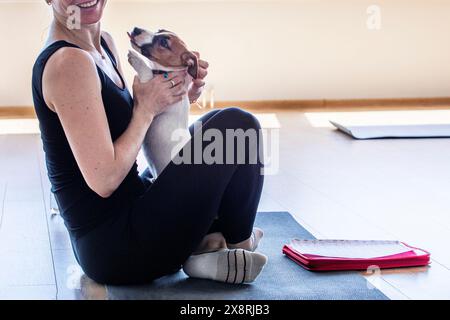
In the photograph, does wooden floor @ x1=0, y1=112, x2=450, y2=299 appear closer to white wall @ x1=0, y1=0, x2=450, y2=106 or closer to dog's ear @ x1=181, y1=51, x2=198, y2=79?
dog's ear @ x1=181, y1=51, x2=198, y2=79

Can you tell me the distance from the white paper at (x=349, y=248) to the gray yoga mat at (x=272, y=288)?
79 millimetres

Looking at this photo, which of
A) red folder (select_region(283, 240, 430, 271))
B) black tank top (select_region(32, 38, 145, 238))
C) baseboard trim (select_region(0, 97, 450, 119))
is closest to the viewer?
black tank top (select_region(32, 38, 145, 238))

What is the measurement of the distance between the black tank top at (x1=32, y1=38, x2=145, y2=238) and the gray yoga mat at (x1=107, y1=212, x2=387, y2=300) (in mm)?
203

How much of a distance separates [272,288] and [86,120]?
26.0 inches

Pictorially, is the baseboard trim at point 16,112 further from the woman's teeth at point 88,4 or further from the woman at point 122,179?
the woman's teeth at point 88,4

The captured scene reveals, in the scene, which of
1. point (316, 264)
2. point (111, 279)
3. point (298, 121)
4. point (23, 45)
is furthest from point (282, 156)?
point (23, 45)

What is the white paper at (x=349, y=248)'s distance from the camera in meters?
2.11

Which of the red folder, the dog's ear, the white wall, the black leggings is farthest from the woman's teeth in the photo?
the white wall

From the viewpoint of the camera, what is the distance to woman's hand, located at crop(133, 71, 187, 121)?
1791 millimetres

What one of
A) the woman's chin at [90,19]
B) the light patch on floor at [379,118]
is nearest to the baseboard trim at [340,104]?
the light patch on floor at [379,118]

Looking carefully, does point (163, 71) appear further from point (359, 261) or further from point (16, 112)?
point (16, 112)

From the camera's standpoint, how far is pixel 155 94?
5.94 ft

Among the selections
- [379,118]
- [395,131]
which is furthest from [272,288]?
[379,118]
